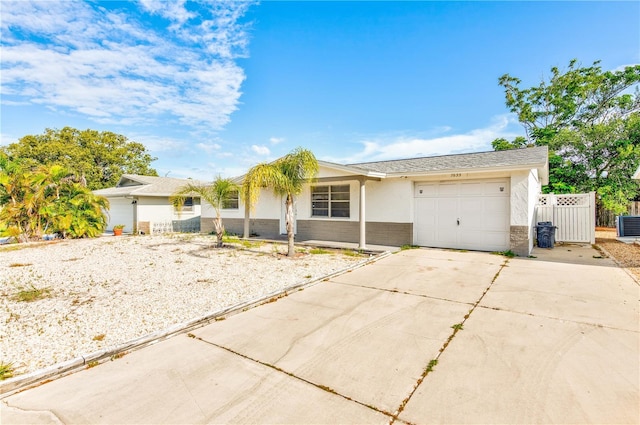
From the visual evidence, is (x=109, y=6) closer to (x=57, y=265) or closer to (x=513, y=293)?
(x=57, y=265)

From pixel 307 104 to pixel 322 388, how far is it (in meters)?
16.8

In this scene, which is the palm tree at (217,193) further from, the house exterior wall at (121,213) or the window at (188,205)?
the house exterior wall at (121,213)

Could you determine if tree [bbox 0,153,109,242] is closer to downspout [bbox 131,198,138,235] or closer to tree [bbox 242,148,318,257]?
downspout [bbox 131,198,138,235]

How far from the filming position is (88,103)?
60.5 ft

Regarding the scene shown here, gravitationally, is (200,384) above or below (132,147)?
below

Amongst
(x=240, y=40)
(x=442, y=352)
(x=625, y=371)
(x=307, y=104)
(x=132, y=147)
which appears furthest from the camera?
(x=132, y=147)

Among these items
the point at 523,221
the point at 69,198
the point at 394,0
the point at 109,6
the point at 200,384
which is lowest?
the point at 200,384

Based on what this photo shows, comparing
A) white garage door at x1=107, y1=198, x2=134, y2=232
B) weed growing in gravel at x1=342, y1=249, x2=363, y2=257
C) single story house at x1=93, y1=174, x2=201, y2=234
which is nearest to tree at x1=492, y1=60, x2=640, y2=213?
weed growing in gravel at x1=342, y1=249, x2=363, y2=257

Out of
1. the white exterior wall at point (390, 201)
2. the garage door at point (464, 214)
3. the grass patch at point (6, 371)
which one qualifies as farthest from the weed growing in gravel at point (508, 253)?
the grass patch at point (6, 371)

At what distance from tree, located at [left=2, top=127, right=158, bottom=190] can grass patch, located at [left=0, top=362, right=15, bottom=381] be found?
31.6m

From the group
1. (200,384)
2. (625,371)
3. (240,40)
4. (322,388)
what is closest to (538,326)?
(625,371)

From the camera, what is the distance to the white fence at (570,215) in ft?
36.0

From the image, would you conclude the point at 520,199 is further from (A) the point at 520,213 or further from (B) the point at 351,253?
(B) the point at 351,253

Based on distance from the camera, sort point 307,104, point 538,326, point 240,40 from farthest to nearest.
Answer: point 307,104, point 240,40, point 538,326
